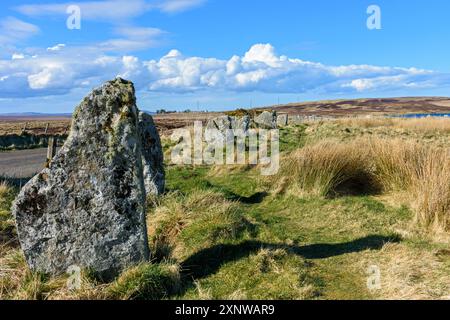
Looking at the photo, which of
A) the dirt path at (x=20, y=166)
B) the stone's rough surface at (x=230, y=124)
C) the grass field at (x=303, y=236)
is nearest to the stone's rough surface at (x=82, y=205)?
the grass field at (x=303, y=236)

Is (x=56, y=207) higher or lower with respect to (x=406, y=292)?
higher

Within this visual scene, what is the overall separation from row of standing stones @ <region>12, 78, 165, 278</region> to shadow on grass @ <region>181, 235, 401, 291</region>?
857 millimetres

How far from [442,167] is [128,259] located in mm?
5959

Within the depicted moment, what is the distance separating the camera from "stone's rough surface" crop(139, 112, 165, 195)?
1048cm

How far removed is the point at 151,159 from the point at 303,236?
15.1ft

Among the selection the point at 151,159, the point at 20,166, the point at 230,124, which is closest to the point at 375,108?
the point at 230,124

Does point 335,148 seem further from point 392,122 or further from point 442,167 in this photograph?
point 392,122

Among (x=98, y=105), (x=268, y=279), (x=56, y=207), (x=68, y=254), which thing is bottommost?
(x=268, y=279)

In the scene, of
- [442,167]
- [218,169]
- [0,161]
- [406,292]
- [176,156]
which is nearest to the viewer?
[406,292]

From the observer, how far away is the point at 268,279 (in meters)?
5.69

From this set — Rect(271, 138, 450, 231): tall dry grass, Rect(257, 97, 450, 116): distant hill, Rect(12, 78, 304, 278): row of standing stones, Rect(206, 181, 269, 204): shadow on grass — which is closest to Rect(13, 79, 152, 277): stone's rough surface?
Rect(12, 78, 304, 278): row of standing stones

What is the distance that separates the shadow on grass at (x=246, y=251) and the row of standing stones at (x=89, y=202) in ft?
2.56

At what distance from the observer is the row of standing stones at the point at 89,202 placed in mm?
5672

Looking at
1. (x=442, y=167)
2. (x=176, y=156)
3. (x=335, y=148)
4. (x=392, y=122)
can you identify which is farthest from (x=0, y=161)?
(x=392, y=122)
